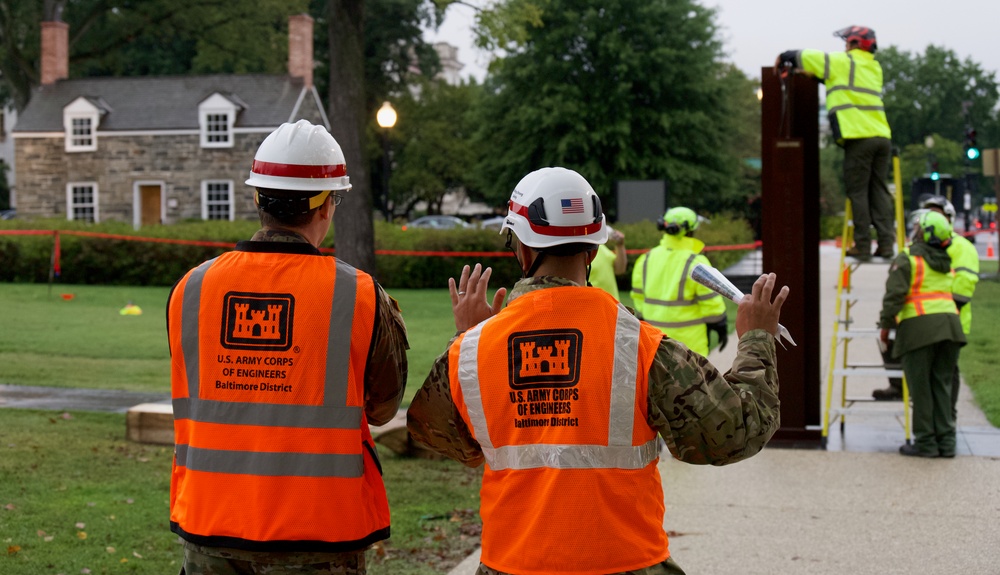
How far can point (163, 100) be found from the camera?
4650cm

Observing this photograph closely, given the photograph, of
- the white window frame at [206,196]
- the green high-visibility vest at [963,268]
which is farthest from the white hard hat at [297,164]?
the white window frame at [206,196]

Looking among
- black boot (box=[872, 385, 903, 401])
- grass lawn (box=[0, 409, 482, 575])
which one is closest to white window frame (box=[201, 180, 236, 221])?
grass lawn (box=[0, 409, 482, 575])

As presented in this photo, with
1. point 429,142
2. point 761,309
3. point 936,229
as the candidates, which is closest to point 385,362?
point 761,309

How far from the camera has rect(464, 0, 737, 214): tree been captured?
1766 inches

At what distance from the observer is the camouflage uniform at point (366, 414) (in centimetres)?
304

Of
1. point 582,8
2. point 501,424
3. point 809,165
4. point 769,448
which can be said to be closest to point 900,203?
point 809,165

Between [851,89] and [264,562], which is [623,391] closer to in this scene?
[264,562]

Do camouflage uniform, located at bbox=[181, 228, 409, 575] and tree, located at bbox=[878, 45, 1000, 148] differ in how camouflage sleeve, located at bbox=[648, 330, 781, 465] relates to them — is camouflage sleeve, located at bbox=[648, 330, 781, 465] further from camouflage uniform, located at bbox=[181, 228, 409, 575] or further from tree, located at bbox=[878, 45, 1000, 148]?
tree, located at bbox=[878, 45, 1000, 148]

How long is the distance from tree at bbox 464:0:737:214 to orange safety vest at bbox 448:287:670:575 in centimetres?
4199

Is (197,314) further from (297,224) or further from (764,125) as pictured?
(764,125)

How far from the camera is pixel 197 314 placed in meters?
3.14

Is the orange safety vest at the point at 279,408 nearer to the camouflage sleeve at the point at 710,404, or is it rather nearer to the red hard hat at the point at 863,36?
the camouflage sleeve at the point at 710,404

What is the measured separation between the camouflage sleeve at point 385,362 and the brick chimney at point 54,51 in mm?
47412

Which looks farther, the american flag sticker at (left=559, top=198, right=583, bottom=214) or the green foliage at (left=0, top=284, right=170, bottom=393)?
the green foliage at (left=0, top=284, right=170, bottom=393)
